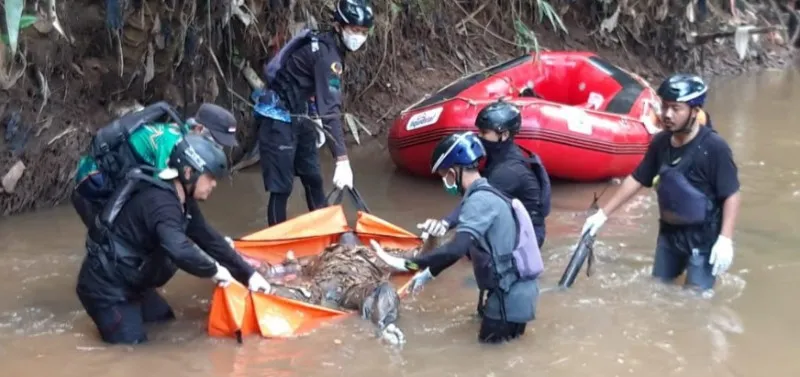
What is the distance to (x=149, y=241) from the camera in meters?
4.48

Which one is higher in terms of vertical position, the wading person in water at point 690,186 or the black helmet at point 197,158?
the black helmet at point 197,158

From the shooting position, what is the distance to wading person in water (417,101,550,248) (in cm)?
512

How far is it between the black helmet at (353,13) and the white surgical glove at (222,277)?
1.90m

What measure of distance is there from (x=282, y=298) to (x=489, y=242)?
1.06m

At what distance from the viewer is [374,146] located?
8.94 meters

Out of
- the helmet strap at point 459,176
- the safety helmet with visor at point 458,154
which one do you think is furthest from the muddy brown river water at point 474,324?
the safety helmet with visor at point 458,154

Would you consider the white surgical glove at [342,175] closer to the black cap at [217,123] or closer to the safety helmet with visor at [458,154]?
the black cap at [217,123]

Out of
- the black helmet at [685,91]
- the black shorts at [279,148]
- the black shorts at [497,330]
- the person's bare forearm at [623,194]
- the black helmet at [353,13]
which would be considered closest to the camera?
the black shorts at [497,330]

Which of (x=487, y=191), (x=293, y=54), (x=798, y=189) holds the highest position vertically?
(x=293, y=54)

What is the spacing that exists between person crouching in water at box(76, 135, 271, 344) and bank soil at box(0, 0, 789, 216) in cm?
184

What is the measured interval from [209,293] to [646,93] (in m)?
4.35

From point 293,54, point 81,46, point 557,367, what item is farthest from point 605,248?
point 81,46

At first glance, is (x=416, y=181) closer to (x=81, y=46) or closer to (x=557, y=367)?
(x=81, y=46)

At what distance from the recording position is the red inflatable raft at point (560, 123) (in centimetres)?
755
